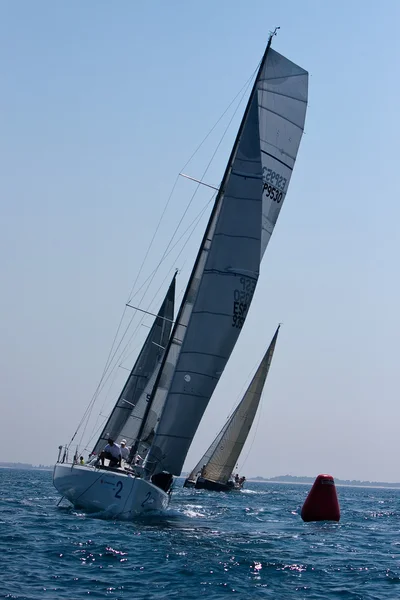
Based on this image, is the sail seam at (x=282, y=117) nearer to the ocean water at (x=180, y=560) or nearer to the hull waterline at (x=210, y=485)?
the ocean water at (x=180, y=560)

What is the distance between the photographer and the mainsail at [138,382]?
115ft

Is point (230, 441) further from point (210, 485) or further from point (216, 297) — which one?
point (216, 297)

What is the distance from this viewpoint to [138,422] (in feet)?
111

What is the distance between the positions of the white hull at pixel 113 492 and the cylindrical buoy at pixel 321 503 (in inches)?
271

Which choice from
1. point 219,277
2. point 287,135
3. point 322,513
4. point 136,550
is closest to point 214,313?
point 219,277

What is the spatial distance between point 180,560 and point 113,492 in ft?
20.3

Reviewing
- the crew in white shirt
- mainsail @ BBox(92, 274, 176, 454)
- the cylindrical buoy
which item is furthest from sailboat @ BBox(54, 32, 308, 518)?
mainsail @ BBox(92, 274, 176, 454)

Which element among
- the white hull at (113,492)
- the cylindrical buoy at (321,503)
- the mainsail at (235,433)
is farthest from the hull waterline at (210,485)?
the white hull at (113,492)

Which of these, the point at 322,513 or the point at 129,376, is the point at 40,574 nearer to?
the point at 322,513

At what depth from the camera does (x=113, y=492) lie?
75.1 feet

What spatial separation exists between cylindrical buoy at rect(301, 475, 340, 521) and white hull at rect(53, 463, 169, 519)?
271 inches

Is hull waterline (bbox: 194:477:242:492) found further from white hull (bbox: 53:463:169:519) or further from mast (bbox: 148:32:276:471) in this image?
mast (bbox: 148:32:276:471)

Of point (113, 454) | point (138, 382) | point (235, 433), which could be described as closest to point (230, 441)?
point (235, 433)

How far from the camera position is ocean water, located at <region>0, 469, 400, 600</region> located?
14203mm
